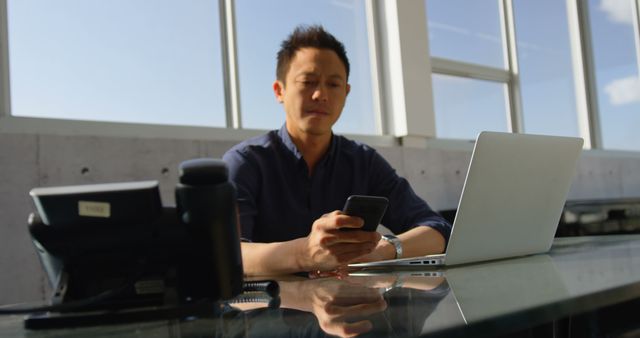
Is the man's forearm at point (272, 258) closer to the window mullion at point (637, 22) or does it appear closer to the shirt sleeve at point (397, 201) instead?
the shirt sleeve at point (397, 201)

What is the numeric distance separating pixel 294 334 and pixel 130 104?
234 cm

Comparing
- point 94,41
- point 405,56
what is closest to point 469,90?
point 405,56

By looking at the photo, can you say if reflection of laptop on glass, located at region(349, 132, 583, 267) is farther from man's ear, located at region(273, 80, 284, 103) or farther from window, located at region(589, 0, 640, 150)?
window, located at region(589, 0, 640, 150)

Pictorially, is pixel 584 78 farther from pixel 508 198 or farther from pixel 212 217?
pixel 212 217

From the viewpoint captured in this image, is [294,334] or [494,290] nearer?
[294,334]

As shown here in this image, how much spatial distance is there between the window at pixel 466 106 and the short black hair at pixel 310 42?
2.60 metres

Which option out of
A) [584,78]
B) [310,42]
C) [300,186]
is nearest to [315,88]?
[310,42]

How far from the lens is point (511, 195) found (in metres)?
1.10

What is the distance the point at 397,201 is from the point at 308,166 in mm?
322

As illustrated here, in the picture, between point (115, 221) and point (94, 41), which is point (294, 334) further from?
point (94, 41)

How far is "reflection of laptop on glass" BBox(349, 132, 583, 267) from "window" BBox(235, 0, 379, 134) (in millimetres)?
1792

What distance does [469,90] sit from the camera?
447cm

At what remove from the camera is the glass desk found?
22.3 inches

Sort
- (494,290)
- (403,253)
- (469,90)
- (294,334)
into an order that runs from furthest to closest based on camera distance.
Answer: (469,90), (403,253), (494,290), (294,334)
